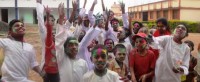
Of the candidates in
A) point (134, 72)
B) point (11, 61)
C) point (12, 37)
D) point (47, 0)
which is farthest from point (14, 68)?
point (47, 0)

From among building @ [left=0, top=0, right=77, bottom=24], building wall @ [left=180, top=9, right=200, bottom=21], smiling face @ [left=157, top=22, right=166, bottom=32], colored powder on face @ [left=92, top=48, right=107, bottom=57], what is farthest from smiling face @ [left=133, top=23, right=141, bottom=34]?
building @ [left=0, top=0, right=77, bottom=24]

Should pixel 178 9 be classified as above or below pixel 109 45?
above

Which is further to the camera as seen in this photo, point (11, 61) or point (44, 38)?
point (44, 38)

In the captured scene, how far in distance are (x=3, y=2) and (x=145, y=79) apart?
36.9 meters

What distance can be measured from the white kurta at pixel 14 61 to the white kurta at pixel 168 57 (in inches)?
75.1

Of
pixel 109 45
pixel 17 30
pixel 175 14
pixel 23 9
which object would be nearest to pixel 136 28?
pixel 109 45

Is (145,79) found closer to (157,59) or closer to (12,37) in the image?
(157,59)

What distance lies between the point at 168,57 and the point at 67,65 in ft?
4.99

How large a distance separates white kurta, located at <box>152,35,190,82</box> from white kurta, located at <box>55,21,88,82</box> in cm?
120

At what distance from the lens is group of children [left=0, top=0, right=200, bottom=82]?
4.13m

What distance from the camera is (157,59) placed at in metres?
4.98

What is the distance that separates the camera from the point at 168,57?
15.6 feet

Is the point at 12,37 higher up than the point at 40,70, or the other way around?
the point at 12,37

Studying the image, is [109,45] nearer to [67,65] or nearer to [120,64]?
[120,64]
